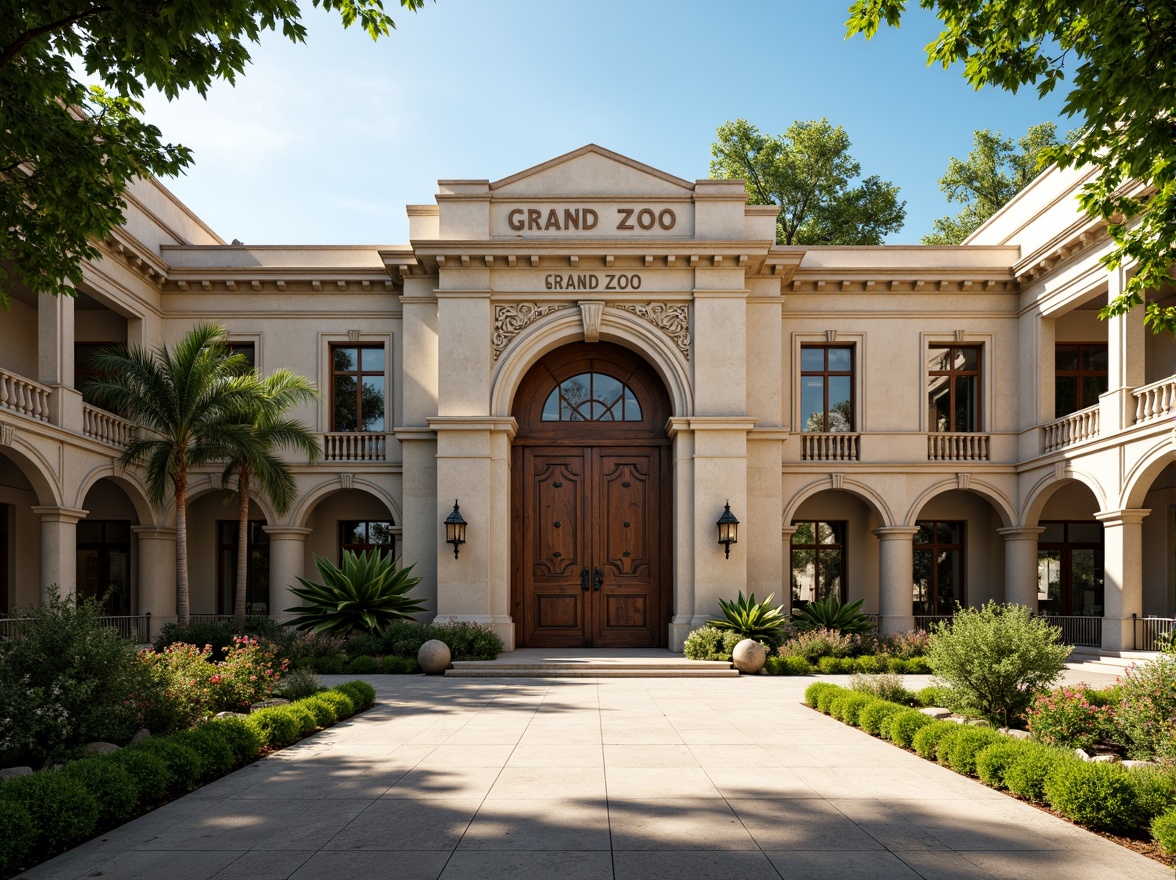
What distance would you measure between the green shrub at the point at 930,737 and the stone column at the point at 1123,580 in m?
10.3

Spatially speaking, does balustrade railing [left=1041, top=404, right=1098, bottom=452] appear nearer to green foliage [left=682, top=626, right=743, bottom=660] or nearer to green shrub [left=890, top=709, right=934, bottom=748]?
green foliage [left=682, top=626, right=743, bottom=660]

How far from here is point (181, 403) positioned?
17.2 metres

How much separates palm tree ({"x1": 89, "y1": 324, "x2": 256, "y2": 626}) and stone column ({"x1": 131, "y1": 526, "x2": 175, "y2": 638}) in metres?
1.63

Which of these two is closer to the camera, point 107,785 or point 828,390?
point 107,785

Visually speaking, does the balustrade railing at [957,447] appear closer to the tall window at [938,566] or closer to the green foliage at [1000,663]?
the tall window at [938,566]

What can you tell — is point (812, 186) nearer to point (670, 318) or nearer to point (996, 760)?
point (670, 318)

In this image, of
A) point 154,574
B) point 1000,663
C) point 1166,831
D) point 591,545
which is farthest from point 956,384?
point 154,574

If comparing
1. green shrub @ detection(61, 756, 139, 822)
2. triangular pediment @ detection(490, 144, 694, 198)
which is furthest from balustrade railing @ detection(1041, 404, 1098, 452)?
green shrub @ detection(61, 756, 139, 822)

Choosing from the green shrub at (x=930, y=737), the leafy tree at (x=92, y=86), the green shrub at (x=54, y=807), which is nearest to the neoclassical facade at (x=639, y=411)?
the leafy tree at (x=92, y=86)

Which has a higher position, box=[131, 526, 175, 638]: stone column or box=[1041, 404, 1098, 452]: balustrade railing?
box=[1041, 404, 1098, 452]: balustrade railing

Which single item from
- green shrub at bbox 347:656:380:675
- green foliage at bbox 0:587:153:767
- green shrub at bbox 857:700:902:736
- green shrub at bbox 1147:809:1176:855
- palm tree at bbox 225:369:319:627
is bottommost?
green shrub at bbox 347:656:380:675

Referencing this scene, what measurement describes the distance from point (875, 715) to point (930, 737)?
56.8 inches

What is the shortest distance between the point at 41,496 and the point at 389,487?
6.77 meters

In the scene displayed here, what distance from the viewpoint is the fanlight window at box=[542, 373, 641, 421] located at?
66.5 ft
